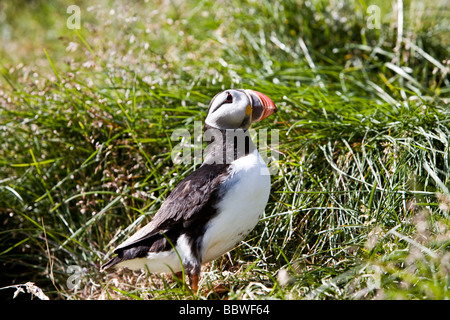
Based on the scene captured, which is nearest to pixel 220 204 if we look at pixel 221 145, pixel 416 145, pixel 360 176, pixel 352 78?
pixel 221 145

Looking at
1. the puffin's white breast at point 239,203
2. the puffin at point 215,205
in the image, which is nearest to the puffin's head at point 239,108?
the puffin at point 215,205

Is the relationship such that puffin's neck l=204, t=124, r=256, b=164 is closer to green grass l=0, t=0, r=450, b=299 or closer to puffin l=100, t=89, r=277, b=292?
puffin l=100, t=89, r=277, b=292

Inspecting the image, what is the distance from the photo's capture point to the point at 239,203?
2418mm

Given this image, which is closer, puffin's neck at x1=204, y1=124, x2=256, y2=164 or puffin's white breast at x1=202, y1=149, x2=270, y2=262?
puffin's white breast at x1=202, y1=149, x2=270, y2=262

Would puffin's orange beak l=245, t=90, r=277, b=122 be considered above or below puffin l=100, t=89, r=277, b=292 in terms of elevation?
above

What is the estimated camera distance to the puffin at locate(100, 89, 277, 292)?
244 cm

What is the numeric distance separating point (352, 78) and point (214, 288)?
241cm

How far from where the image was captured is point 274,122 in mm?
3604

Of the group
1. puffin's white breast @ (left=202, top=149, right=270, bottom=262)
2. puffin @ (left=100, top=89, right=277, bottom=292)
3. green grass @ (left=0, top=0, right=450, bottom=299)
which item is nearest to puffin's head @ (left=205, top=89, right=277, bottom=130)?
puffin @ (left=100, top=89, right=277, bottom=292)

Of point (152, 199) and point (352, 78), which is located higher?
point (352, 78)

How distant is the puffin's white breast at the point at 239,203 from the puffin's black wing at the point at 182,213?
0.05m

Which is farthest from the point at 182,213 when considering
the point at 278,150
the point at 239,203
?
the point at 278,150
